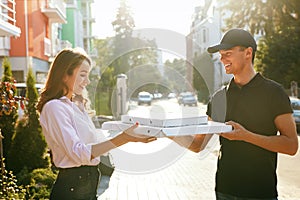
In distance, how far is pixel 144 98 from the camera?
8.06 ft

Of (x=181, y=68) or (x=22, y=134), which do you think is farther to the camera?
(x=22, y=134)

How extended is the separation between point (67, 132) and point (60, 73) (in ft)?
1.06

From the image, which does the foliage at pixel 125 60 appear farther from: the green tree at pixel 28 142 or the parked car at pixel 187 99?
the green tree at pixel 28 142

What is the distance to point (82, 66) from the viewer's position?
214 cm

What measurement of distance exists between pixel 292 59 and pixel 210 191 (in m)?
19.0

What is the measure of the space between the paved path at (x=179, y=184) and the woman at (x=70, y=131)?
352cm

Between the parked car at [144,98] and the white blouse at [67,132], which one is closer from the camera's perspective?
the white blouse at [67,132]

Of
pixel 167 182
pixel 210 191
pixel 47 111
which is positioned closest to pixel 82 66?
pixel 47 111

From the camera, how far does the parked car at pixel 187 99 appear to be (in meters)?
2.54

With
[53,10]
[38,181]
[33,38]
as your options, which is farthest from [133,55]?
[53,10]

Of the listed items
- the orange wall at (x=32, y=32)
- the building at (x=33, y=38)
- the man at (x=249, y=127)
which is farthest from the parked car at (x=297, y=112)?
the man at (x=249, y=127)

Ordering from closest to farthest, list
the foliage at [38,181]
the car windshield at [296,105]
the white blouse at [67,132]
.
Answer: the white blouse at [67,132] < the foliage at [38,181] < the car windshield at [296,105]

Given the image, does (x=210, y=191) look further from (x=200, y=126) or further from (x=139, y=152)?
(x=200, y=126)

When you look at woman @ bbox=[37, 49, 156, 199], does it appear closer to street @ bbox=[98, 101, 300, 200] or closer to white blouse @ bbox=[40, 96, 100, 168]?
white blouse @ bbox=[40, 96, 100, 168]
